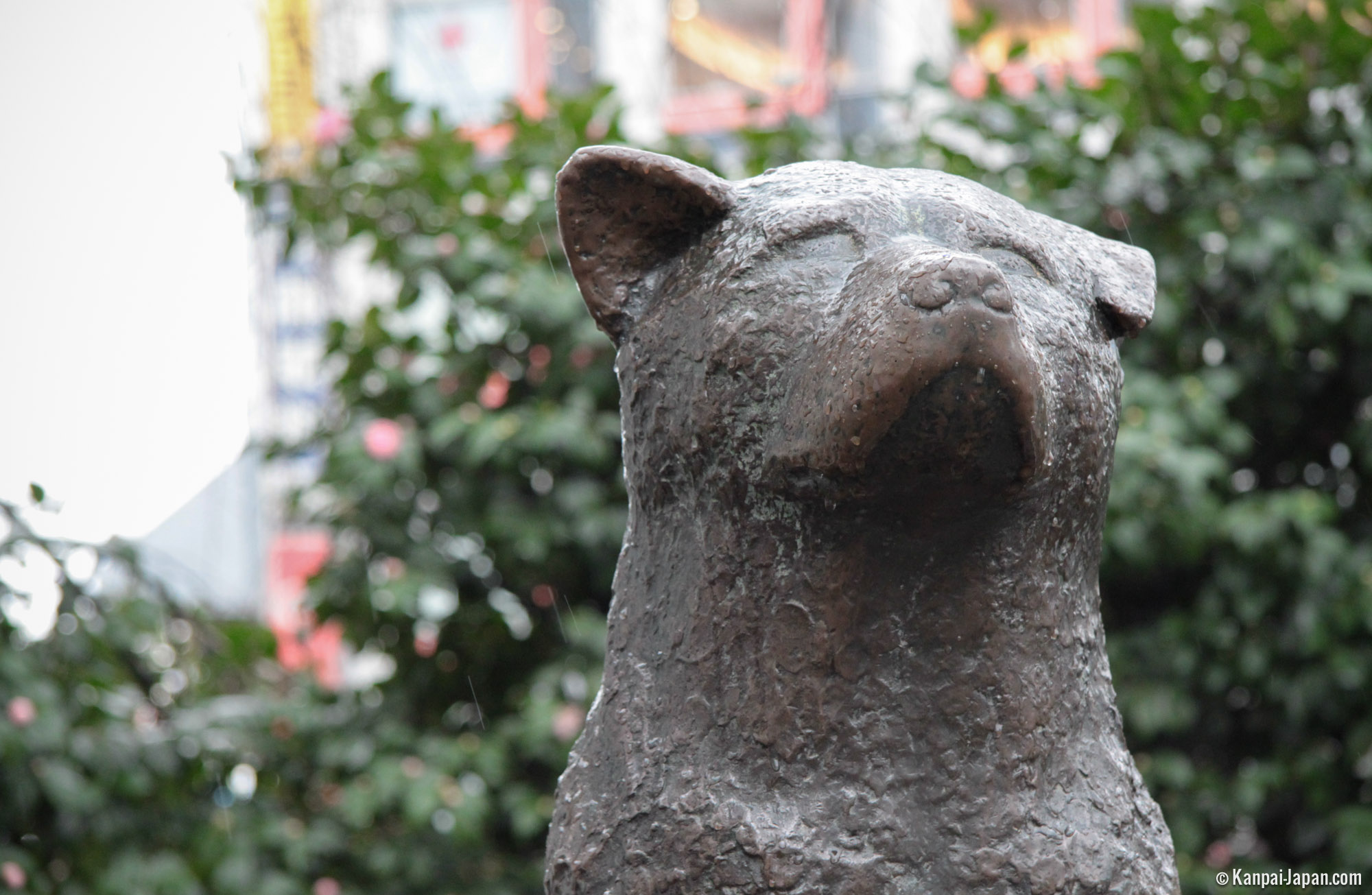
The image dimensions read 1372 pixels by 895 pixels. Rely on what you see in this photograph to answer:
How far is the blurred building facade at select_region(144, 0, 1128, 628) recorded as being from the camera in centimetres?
383

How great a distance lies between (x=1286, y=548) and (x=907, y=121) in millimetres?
1368

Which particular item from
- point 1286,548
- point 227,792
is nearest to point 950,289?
point 1286,548

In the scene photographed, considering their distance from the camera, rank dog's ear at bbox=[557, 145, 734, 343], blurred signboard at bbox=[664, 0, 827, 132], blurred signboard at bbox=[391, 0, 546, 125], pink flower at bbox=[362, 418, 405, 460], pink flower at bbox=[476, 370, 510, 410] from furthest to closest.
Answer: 1. blurred signboard at bbox=[664, 0, 827, 132]
2. blurred signboard at bbox=[391, 0, 546, 125]
3. pink flower at bbox=[476, 370, 510, 410]
4. pink flower at bbox=[362, 418, 405, 460]
5. dog's ear at bbox=[557, 145, 734, 343]

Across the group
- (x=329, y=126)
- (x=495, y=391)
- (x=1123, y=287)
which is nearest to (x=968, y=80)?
(x=495, y=391)

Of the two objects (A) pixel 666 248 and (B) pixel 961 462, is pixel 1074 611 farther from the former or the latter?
(A) pixel 666 248

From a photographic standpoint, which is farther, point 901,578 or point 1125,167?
point 1125,167

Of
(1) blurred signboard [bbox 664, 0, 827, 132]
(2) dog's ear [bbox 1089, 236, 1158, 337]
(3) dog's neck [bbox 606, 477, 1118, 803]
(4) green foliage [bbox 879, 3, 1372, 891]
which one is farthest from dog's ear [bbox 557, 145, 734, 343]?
(1) blurred signboard [bbox 664, 0, 827, 132]

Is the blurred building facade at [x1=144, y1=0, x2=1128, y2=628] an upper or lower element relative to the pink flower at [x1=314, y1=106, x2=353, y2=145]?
lower

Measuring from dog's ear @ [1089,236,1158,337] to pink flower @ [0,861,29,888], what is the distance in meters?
2.28

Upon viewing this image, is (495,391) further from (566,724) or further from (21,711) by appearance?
(21,711)

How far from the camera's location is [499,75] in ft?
25.6

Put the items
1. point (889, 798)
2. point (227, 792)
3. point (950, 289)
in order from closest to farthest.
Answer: point (950, 289) → point (889, 798) → point (227, 792)

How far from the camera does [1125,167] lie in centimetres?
329

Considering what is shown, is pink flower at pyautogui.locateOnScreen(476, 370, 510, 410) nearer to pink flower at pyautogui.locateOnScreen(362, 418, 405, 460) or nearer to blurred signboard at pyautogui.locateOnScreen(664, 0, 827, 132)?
pink flower at pyautogui.locateOnScreen(362, 418, 405, 460)
